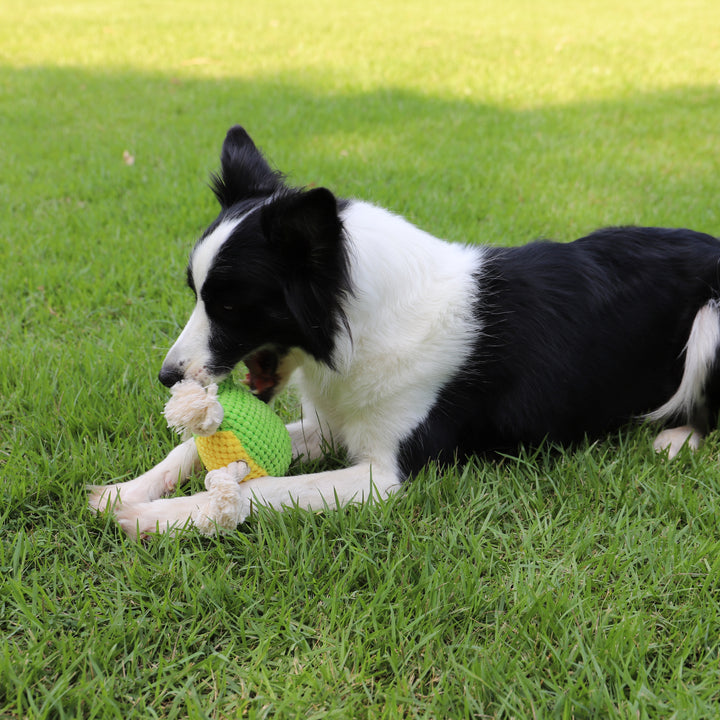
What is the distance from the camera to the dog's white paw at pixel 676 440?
280cm

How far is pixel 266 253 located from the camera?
2.35m

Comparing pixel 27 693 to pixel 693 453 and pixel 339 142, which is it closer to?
pixel 693 453

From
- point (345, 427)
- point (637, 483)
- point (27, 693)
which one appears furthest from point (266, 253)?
point (637, 483)

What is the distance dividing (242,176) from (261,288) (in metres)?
0.58

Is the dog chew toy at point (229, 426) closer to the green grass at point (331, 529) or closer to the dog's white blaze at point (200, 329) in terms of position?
the dog's white blaze at point (200, 329)

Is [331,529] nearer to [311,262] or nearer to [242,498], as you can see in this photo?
[242,498]

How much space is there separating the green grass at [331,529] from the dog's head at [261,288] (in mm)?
580

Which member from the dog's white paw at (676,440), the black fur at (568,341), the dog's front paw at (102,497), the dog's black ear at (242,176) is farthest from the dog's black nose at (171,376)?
the dog's white paw at (676,440)

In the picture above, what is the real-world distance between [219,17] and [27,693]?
47.4 ft

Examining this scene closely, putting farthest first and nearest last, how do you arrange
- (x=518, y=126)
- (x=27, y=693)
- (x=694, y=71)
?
(x=694, y=71) → (x=518, y=126) → (x=27, y=693)

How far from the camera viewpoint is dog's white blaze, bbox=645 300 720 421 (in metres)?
2.77

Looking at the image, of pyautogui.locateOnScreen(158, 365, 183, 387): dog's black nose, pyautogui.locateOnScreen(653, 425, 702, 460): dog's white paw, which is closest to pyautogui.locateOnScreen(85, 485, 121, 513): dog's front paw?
pyautogui.locateOnScreen(158, 365, 183, 387): dog's black nose

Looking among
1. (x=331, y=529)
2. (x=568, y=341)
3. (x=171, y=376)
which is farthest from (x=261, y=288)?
(x=568, y=341)

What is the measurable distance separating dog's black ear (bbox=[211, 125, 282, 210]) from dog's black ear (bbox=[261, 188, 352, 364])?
1.34 feet
